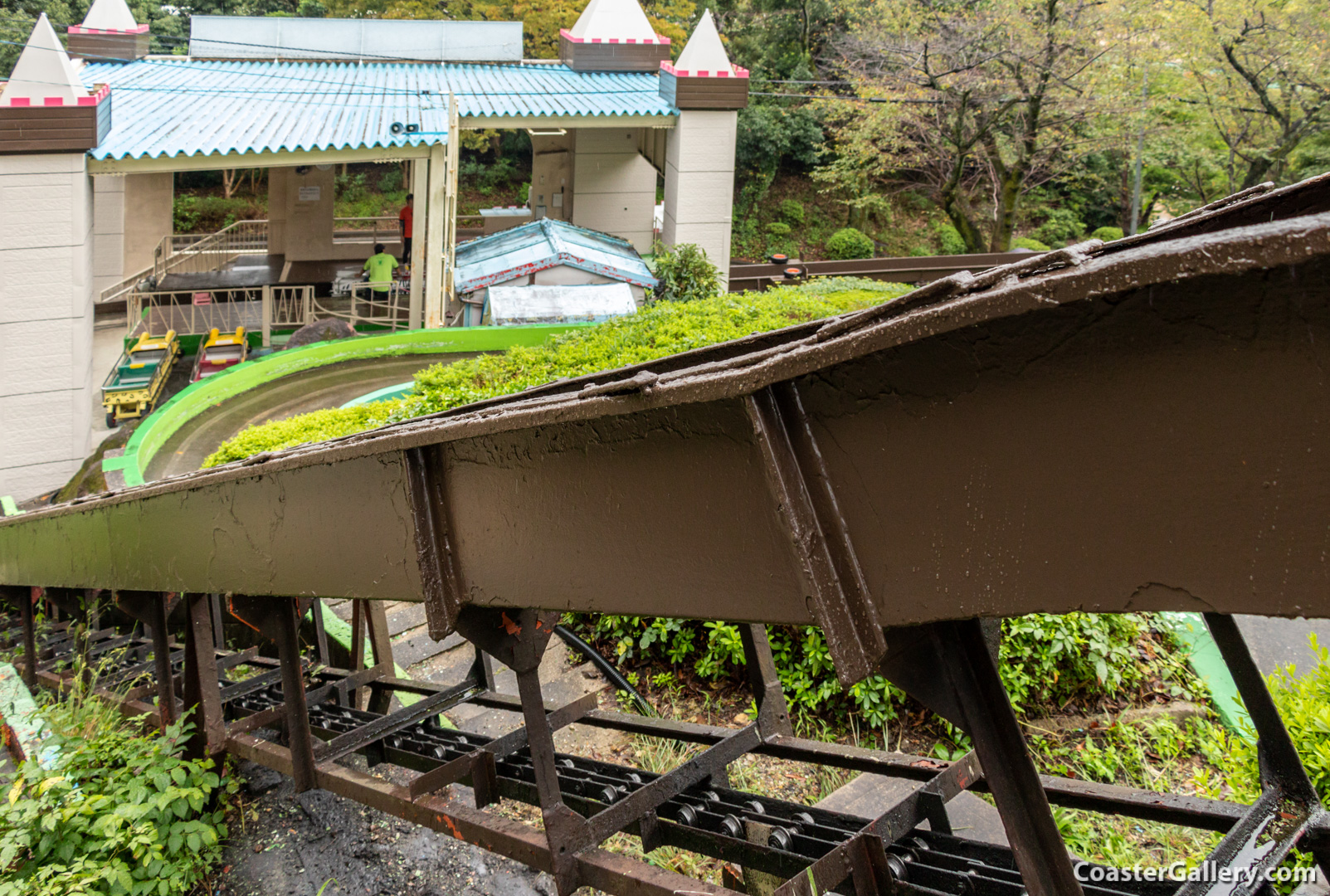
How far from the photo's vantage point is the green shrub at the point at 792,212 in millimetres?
34344

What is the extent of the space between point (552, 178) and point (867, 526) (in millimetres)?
20227

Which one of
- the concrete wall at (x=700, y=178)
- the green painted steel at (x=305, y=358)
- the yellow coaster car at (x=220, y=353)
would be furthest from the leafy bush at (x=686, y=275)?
the yellow coaster car at (x=220, y=353)

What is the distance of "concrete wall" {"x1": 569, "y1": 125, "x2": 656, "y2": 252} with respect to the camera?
774 inches

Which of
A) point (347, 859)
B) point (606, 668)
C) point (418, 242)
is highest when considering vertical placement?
point (418, 242)

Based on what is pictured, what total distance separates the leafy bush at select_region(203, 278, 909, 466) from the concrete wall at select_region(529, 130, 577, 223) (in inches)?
428

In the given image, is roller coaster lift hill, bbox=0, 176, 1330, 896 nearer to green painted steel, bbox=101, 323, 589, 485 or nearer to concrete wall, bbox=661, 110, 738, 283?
green painted steel, bbox=101, 323, 589, 485

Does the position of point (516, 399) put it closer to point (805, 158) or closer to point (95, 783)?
point (95, 783)

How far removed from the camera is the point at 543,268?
15.2 meters

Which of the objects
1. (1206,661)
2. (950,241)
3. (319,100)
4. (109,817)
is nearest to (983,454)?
(109,817)

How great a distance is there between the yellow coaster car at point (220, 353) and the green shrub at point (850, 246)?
→ 20444 mm

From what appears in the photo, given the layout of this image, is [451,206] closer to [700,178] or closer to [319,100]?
[319,100]

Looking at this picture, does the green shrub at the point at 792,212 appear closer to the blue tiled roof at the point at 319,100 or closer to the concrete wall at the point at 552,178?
the concrete wall at the point at 552,178

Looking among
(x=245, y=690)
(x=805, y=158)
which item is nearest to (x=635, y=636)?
(x=245, y=690)

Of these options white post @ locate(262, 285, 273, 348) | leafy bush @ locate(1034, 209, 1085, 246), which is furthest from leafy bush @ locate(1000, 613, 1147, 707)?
leafy bush @ locate(1034, 209, 1085, 246)
